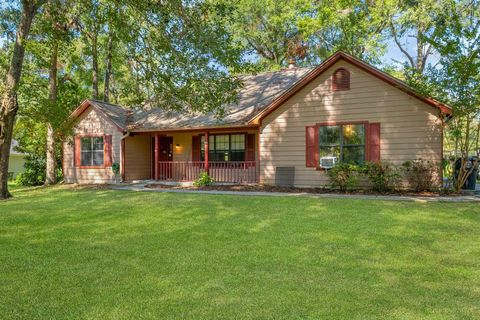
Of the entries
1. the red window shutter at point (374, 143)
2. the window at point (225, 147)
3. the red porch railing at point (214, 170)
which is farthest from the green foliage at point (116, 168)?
the red window shutter at point (374, 143)

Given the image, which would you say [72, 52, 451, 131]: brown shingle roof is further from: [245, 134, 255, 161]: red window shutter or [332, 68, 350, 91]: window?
[245, 134, 255, 161]: red window shutter

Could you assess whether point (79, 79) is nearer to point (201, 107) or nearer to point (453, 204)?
point (201, 107)

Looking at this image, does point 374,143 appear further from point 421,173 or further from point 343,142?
point 421,173

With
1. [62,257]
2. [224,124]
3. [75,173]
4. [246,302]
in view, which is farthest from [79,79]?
[246,302]

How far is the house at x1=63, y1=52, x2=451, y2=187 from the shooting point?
1200 centimetres

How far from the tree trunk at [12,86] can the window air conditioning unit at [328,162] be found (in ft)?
33.7

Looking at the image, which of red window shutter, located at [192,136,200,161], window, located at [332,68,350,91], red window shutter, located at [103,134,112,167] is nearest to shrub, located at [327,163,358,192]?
window, located at [332,68,350,91]

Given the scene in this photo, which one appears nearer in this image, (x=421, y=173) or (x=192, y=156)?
(x=421, y=173)

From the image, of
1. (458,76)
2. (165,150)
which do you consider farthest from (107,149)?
(458,76)

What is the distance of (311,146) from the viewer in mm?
13273

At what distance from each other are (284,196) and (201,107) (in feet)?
12.6

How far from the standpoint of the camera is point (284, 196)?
36.6ft

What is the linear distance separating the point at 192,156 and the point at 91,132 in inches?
201

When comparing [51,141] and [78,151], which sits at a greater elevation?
[51,141]
